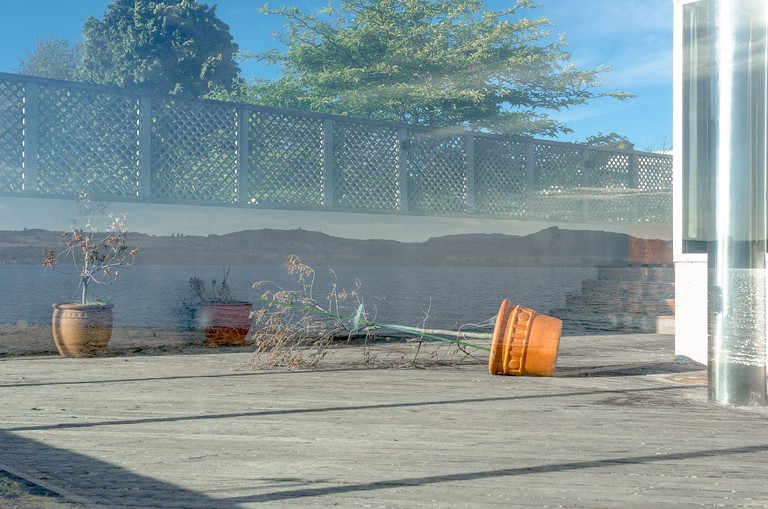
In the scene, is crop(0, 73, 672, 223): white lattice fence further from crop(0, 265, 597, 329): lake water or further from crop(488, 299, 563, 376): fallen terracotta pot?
crop(488, 299, 563, 376): fallen terracotta pot

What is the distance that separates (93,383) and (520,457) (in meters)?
2.99

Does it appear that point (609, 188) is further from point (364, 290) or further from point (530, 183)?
point (364, 290)

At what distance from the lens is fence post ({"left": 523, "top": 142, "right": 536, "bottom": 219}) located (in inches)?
406

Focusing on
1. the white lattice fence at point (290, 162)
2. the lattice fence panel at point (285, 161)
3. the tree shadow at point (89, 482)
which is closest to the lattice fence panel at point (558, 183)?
the white lattice fence at point (290, 162)

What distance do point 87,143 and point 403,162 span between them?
3576 millimetres

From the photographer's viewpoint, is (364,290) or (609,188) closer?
(364,290)

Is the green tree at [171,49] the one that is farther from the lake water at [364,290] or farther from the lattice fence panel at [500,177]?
the lattice fence panel at [500,177]

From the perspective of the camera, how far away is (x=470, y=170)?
9984 millimetres

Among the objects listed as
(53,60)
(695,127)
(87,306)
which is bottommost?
(87,306)

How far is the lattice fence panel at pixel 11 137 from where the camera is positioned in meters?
7.01

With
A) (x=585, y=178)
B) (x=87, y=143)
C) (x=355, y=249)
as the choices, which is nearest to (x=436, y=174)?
(x=355, y=249)

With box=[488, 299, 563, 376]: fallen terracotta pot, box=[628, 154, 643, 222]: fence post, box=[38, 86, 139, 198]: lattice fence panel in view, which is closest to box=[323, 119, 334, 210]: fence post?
box=[38, 86, 139, 198]: lattice fence panel

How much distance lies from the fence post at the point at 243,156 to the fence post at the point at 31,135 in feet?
6.36

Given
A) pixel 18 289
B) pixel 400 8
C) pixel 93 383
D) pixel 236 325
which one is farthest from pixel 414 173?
pixel 93 383
